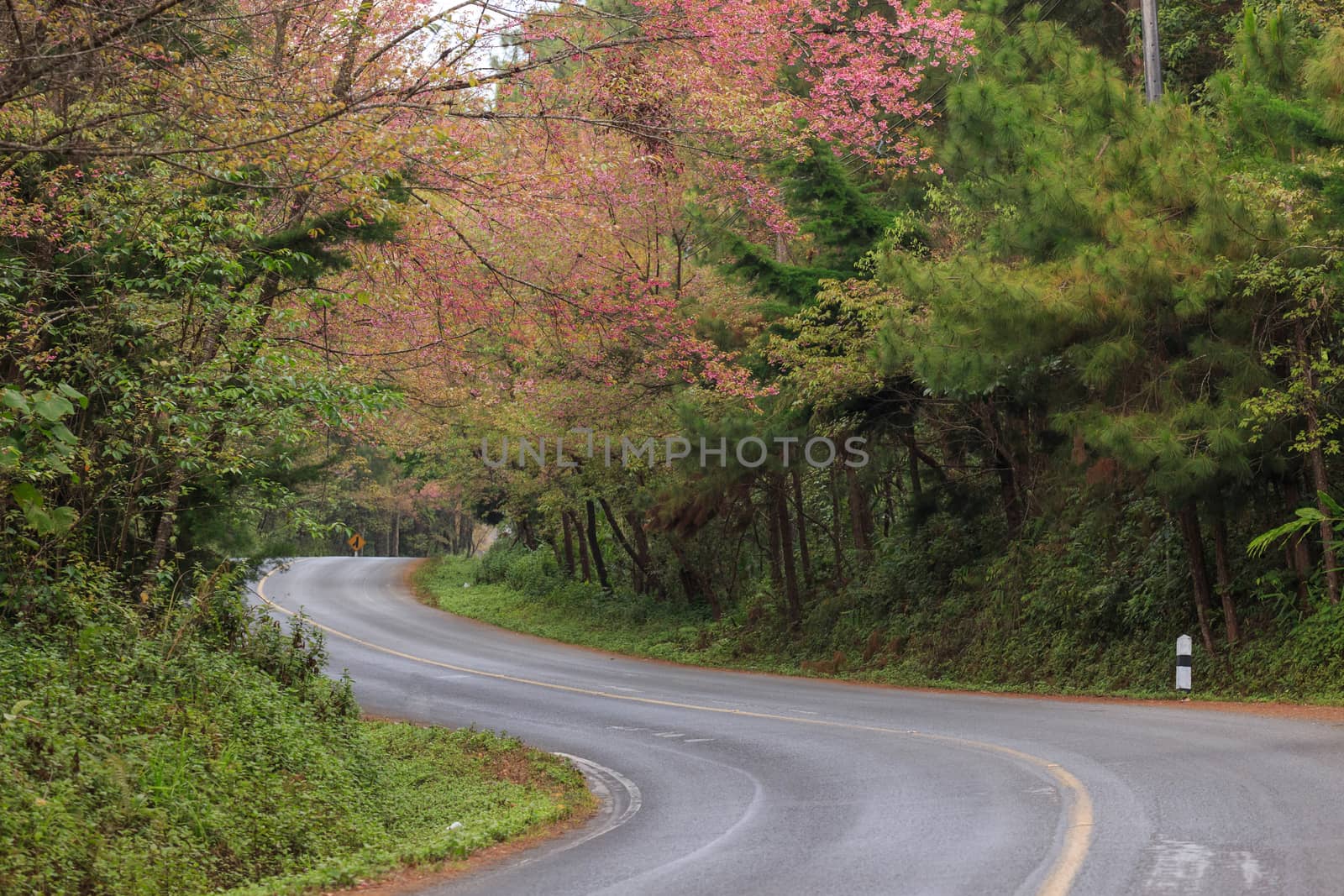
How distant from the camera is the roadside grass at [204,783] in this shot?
7.31 meters

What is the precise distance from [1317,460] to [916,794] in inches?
357

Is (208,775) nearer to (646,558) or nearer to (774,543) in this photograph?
(774,543)

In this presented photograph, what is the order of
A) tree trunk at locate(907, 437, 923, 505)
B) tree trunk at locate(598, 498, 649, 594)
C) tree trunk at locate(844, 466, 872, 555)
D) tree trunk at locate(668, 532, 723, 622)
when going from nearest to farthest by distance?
1. tree trunk at locate(907, 437, 923, 505)
2. tree trunk at locate(844, 466, 872, 555)
3. tree trunk at locate(668, 532, 723, 622)
4. tree trunk at locate(598, 498, 649, 594)

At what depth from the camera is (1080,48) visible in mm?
18719

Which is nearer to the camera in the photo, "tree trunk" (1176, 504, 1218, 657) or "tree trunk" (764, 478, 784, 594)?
"tree trunk" (1176, 504, 1218, 657)

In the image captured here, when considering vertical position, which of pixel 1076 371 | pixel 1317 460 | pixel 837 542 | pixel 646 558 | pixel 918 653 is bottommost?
pixel 918 653

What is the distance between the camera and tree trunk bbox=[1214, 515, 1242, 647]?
680 inches

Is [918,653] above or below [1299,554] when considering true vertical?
below

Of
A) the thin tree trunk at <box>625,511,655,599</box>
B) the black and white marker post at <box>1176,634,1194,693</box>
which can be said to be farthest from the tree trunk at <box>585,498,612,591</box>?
the black and white marker post at <box>1176,634,1194,693</box>

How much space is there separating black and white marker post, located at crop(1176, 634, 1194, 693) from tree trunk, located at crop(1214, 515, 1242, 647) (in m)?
0.92

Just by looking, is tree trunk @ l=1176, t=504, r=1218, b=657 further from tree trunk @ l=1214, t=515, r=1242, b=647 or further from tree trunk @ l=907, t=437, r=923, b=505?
tree trunk @ l=907, t=437, r=923, b=505

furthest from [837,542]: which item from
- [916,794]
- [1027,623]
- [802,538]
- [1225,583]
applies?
[916,794]

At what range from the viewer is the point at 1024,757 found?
37.2 ft

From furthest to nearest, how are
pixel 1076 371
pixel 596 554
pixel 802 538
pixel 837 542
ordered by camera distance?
pixel 596 554 → pixel 802 538 → pixel 837 542 → pixel 1076 371
